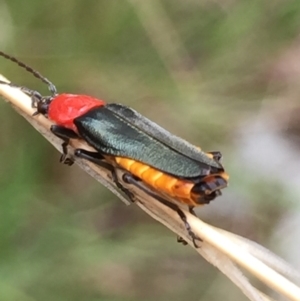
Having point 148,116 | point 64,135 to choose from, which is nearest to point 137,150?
point 64,135

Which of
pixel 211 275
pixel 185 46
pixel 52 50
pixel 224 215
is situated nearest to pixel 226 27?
pixel 185 46

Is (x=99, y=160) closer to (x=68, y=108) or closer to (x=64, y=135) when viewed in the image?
(x=64, y=135)

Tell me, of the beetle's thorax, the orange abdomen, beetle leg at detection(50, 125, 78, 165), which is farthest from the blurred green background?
the orange abdomen

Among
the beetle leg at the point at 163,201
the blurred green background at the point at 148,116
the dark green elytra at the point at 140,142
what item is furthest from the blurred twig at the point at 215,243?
the blurred green background at the point at 148,116

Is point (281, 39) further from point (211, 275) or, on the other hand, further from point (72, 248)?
point (72, 248)

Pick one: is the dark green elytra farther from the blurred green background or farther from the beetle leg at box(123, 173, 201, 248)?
the blurred green background

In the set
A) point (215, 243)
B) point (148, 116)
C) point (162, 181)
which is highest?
point (148, 116)
